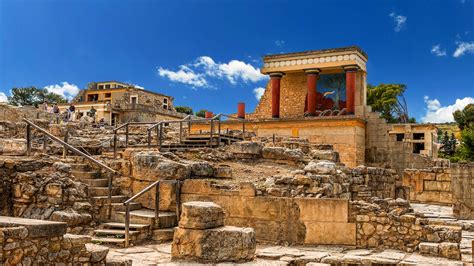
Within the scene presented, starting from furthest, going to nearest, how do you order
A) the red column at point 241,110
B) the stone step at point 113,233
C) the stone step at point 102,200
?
the red column at point 241,110
the stone step at point 102,200
the stone step at point 113,233

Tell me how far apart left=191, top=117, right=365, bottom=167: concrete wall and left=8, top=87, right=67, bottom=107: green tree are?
156 feet

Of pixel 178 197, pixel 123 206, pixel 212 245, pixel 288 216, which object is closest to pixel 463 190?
pixel 288 216

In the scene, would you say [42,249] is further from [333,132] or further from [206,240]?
[333,132]

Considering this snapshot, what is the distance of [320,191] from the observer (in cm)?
960

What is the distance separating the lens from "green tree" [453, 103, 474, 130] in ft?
163

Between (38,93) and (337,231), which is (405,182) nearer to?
(337,231)

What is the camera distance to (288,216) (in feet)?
30.5

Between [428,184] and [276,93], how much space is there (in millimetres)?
9081

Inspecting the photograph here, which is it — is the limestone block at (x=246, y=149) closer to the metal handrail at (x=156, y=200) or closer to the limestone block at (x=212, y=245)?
the metal handrail at (x=156, y=200)

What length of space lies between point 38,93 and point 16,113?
41.8 m

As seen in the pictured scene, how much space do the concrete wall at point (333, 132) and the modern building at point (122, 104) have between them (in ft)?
57.6

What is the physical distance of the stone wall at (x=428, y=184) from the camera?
17.6 metres

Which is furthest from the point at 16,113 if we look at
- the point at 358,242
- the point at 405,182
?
the point at 358,242

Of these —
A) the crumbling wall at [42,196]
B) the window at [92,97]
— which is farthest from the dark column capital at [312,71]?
the window at [92,97]
